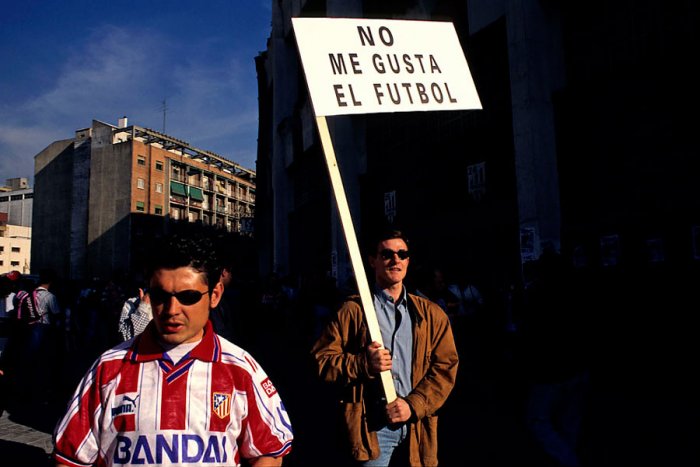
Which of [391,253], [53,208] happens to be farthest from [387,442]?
[53,208]

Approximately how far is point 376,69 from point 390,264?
105 centimetres

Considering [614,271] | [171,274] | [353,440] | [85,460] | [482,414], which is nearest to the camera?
[85,460]

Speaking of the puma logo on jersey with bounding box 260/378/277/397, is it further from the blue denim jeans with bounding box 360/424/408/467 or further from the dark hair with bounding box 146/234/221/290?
the blue denim jeans with bounding box 360/424/408/467

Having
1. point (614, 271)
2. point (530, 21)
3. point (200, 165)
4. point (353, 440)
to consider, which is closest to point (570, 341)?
point (353, 440)

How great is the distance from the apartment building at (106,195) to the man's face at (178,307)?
56.1 metres

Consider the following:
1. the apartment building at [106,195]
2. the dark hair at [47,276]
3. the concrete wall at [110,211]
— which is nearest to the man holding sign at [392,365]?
the dark hair at [47,276]

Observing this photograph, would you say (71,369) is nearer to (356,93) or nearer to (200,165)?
(356,93)

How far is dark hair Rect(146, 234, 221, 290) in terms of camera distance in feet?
5.72

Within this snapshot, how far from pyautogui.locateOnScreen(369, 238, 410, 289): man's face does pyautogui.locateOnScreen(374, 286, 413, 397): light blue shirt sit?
0.07 metres

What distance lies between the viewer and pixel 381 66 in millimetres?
2879

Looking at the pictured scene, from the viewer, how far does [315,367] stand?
2646 millimetres

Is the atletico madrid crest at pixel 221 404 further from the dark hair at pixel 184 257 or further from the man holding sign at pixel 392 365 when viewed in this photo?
the man holding sign at pixel 392 365

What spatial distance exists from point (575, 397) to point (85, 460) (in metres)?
3.16

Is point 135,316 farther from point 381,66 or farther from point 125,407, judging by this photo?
point 125,407
